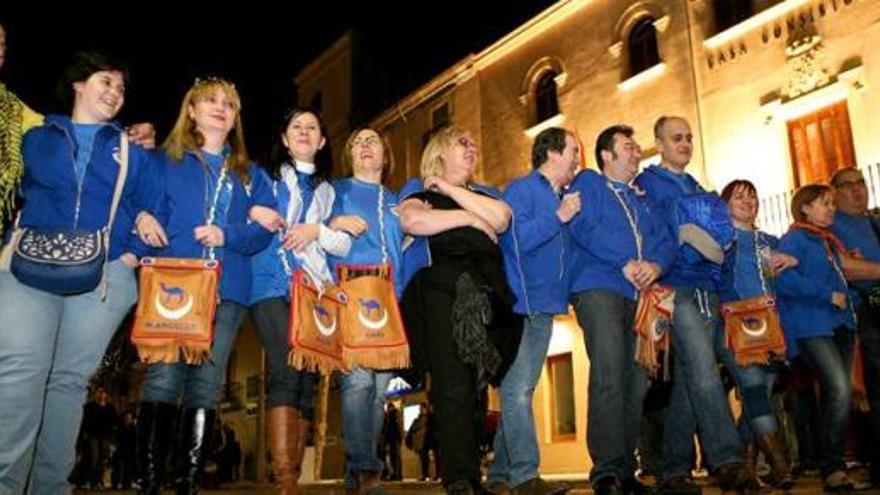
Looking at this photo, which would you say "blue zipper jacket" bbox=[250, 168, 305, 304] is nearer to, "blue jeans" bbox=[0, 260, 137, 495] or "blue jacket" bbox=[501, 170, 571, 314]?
"blue jeans" bbox=[0, 260, 137, 495]

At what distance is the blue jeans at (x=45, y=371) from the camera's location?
3750 millimetres

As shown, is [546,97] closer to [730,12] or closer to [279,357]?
[730,12]

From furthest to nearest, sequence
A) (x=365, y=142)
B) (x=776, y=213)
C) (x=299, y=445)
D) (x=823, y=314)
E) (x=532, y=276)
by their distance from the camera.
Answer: (x=776, y=213) < (x=823, y=314) < (x=365, y=142) < (x=532, y=276) < (x=299, y=445)

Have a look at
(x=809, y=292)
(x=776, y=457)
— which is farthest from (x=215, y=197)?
(x=809, y=292)

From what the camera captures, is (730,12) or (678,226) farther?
(730,12)

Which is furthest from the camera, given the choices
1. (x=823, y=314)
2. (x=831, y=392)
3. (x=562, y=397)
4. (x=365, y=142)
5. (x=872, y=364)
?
(x=562, y=397)

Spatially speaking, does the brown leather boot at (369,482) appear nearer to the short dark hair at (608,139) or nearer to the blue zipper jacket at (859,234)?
the short dark hair at (608,139)

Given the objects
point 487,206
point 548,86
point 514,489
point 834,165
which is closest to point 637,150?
point 487,206

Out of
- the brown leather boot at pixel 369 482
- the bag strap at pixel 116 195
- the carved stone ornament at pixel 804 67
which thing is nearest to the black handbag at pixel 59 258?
the bag strap at pixel 116 195

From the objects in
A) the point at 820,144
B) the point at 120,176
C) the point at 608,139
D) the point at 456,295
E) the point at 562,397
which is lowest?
the point at 456,295

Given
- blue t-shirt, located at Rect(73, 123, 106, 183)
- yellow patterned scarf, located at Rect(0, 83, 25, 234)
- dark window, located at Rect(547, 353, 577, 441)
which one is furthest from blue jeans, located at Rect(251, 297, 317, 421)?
dark window, located at Rect(547, 353, 577, 441)

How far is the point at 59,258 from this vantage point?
13.0ft

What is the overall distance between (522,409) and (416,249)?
1150 millimetres

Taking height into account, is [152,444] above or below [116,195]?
below
